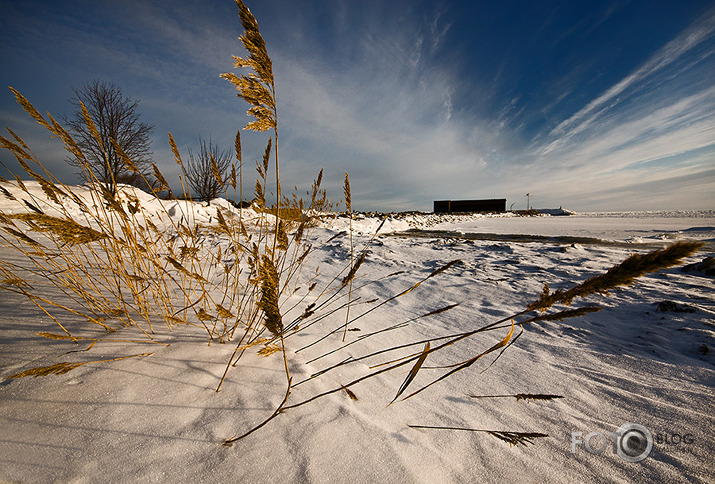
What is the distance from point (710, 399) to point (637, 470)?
62 cm

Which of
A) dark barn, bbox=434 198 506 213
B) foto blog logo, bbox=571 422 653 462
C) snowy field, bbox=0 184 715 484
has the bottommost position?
foto blog logo, bbox=571 422 653 462

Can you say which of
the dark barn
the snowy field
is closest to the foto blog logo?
the snowy field

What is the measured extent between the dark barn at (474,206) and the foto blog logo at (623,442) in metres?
27.9

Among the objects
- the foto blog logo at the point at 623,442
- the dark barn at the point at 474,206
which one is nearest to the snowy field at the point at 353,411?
the foto blog logo at the point at 623,442

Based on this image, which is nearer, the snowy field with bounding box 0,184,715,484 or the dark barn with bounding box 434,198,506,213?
the snowy field with bounding box 0,184,715,484

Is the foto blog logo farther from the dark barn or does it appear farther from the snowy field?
the dark barn

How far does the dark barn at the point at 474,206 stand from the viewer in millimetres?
27938

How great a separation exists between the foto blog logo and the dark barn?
91.5 ft

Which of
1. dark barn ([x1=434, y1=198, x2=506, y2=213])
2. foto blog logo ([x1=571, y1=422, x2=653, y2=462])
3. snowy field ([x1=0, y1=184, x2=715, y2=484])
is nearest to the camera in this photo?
snowy field ([x1=0, y1=184, x2=715, y2=484])

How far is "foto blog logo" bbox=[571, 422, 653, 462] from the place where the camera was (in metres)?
0.81

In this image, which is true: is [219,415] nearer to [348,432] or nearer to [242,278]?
[348,432]

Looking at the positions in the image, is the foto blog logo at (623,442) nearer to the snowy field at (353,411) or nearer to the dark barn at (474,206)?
the snowy field at (353,411)

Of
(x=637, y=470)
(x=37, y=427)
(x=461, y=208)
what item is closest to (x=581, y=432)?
(x=637, y=470)

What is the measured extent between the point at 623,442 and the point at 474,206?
30276mm
